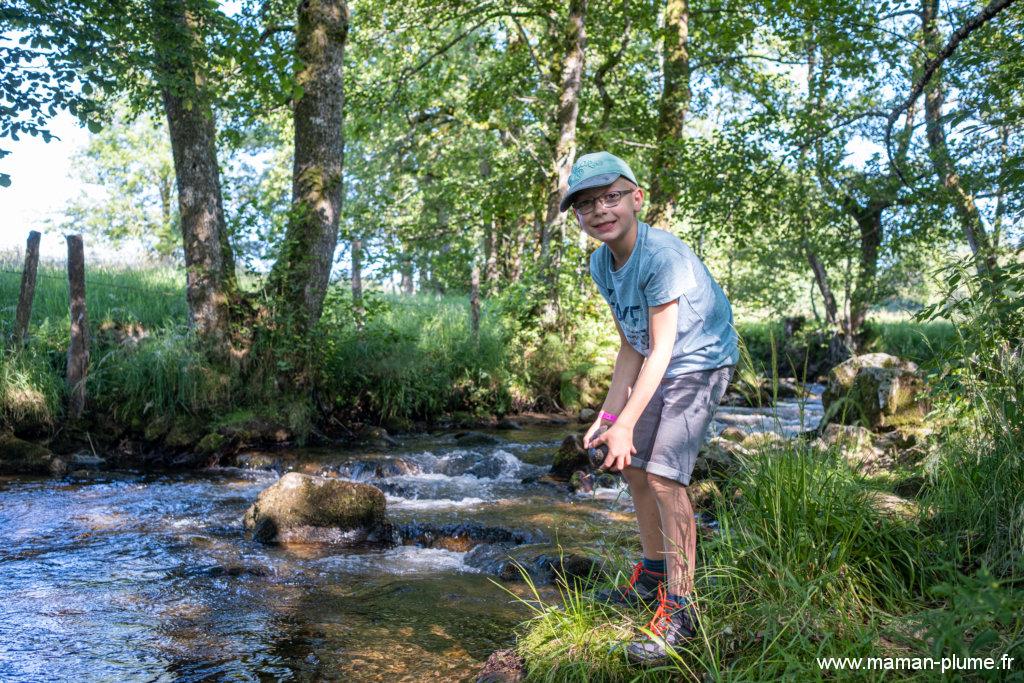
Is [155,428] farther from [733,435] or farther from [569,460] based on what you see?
[733,435]

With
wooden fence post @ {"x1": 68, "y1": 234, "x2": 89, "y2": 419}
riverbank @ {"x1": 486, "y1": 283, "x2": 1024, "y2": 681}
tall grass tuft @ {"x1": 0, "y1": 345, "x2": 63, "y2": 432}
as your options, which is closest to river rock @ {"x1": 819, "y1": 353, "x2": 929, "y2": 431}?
riverbank @ {"x1": 486, "y1": 283, "x2": 1024, "y2": 681}

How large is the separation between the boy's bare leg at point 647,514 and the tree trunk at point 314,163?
29.9 feet

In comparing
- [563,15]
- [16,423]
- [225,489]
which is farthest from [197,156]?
[563,15]

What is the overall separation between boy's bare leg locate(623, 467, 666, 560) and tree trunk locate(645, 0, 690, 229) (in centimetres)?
1171

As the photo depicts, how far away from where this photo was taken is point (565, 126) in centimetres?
1452

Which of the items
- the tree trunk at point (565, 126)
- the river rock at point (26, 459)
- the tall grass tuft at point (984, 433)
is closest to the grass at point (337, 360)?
the river rock at point (26, 459)

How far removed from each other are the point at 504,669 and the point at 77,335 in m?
9.37

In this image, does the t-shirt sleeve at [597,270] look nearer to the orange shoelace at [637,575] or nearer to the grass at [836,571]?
the grass at [836,571]

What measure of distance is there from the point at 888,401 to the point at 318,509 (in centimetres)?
781

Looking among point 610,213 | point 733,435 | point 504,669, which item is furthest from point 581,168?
point 733,435

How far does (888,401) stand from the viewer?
10.9 meters

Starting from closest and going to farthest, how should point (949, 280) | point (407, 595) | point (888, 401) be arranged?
point (949, 280) → point (407, 595) → point (888, 401)

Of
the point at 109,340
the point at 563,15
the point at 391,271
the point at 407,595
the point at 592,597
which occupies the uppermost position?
the point at 563,15

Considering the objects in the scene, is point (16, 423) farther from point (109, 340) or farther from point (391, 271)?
point (391, 271)
